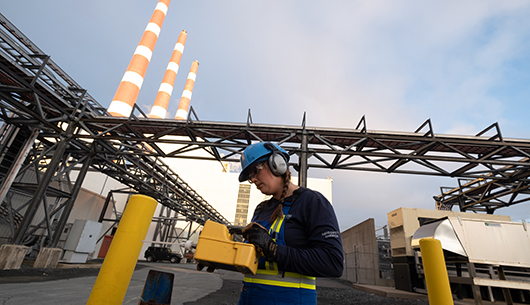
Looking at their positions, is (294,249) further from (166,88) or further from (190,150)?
(166,88)

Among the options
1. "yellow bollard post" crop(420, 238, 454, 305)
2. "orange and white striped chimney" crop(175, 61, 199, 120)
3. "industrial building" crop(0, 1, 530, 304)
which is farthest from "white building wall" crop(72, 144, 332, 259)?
"yellow bollard post" crop(420, 238, 454, 305)

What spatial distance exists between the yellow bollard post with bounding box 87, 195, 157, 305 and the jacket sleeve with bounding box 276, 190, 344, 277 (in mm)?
847

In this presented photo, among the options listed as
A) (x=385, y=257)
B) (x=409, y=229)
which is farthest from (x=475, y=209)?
(x=409, y=229)

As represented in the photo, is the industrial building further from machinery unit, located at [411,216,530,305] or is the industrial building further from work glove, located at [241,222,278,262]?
work glove, located at [241,222,278,262]

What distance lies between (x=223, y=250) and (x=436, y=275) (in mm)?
2271

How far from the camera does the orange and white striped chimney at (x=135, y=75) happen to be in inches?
786

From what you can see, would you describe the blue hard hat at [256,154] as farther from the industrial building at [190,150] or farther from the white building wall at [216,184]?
the white building wall at [216,184]

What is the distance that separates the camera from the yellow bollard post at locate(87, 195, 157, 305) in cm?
130

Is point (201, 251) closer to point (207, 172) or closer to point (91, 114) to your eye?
point (91, 114)

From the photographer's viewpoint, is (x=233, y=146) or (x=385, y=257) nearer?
(x=233, y=146)

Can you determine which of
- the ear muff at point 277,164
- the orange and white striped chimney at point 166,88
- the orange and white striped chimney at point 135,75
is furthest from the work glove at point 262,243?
the orange and white striped chimney at point 166,88

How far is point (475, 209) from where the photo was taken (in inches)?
631

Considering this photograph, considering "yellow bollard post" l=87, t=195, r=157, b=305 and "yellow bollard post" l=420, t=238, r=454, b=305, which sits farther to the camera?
"yellow bollard post" l=420, t=238, r=454, b=305

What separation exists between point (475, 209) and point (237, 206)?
32.0 m
